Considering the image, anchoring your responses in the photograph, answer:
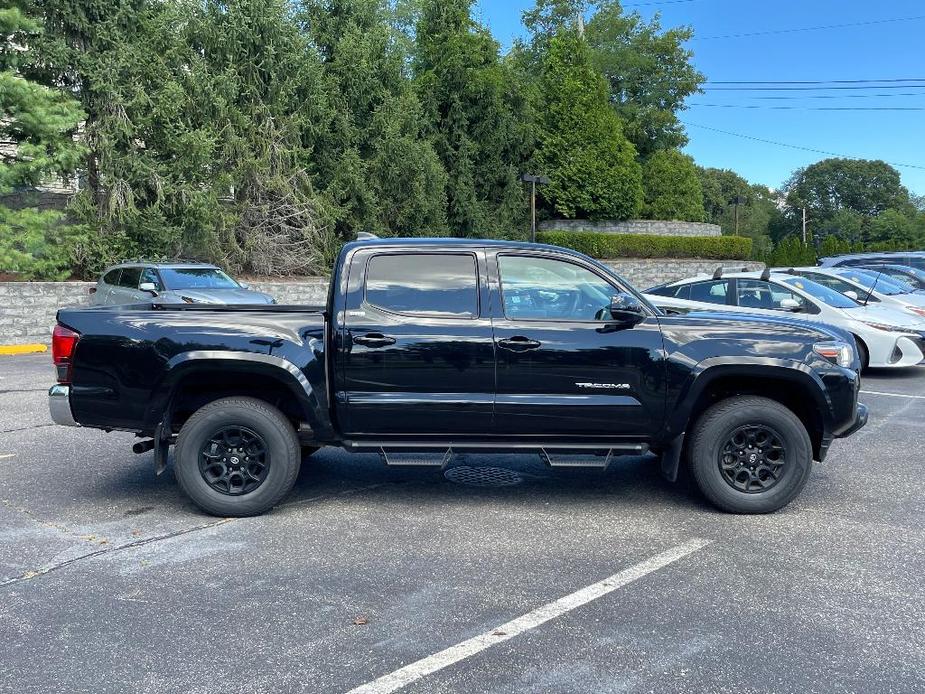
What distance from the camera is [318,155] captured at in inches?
944

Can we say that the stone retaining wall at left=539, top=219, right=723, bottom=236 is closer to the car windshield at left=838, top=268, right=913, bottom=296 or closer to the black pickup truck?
the car windshield at left=838, top=268, right=913, bottom=296

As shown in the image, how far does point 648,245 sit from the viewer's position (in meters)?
34.3

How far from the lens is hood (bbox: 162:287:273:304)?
14594 mm

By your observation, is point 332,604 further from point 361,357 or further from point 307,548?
point 361,357

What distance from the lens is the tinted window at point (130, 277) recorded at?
50.0 ft

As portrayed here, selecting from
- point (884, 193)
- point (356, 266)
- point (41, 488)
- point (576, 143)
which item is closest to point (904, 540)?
point (356, 266)

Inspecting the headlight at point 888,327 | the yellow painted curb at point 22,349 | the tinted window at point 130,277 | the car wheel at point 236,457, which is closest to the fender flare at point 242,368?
the car wheel at point 236,457

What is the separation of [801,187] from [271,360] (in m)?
130

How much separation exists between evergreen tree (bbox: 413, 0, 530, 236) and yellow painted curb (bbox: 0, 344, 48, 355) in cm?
1717

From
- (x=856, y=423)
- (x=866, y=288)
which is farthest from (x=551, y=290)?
→ (x=866, y=288)

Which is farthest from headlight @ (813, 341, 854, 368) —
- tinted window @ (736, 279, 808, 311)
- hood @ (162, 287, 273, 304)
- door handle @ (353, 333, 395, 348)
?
hood @ (162, 287, 273, 304)

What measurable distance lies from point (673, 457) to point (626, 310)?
1.12 metres

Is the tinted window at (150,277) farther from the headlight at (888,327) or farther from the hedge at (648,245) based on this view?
the hedge at (648,245)

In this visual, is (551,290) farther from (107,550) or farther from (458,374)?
(107,550)
